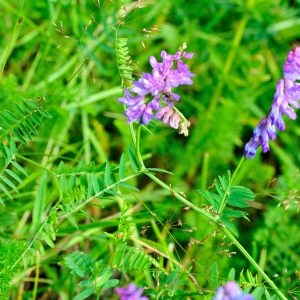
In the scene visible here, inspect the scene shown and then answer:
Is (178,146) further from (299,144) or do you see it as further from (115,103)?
(299,144)

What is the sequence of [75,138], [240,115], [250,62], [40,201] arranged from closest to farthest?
A: [40,201], [75,138], [240,115], [250,62]

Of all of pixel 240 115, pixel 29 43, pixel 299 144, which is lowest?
pixel 299 144

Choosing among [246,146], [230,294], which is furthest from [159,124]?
[230,294]

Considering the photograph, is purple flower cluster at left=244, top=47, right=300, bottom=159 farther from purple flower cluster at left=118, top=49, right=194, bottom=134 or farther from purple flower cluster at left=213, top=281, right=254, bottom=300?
purple flower cluster at left=213, top=281, right=254, bottom=300

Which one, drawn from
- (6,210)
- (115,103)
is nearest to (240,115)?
(115,103)

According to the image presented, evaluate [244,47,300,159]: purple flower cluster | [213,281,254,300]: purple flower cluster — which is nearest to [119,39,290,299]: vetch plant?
[244,47,300,159]: purple flower cluster

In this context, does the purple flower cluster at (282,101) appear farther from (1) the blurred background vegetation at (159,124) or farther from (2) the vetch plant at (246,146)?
(1) the blurred background vegetation at (159,124)
